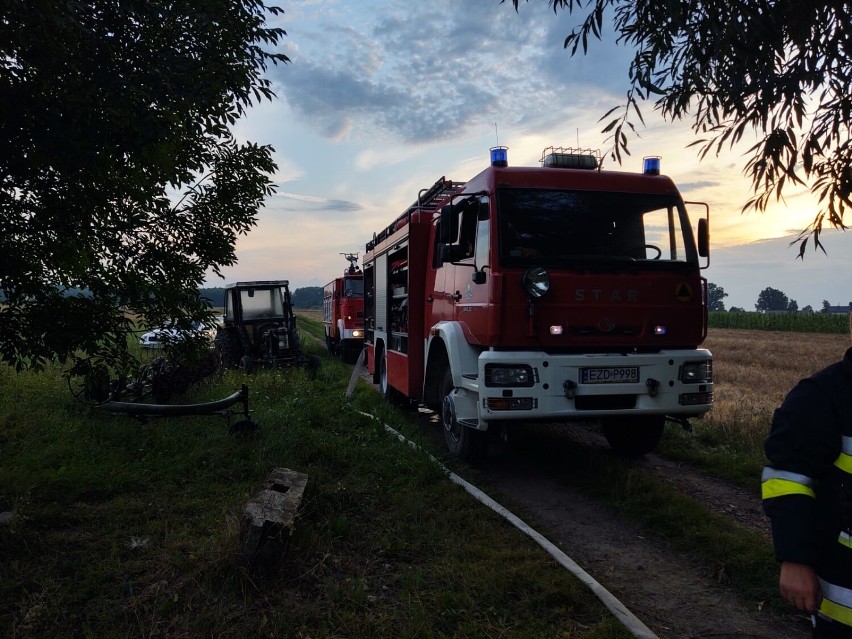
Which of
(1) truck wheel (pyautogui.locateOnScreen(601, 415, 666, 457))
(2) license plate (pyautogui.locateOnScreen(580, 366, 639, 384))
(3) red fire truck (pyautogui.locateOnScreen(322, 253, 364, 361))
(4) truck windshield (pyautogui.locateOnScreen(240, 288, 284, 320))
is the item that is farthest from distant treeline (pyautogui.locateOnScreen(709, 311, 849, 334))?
(2) license plate (pyautogui.locateOnScreen(580, 366, 639, 384))

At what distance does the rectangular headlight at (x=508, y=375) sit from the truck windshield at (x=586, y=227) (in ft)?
3.18

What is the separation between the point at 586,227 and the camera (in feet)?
A: 19.3

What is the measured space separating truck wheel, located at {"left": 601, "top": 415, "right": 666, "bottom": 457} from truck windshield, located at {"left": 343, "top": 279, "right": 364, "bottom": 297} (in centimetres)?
1337

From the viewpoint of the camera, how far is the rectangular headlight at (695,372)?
19.0 ft

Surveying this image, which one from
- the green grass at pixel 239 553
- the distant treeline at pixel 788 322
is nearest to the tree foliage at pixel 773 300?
the distant treeline at pixel 788 322

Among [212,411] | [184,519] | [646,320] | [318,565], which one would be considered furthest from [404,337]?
[318,565]

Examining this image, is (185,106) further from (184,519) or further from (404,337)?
(404,337)

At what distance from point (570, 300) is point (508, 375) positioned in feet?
3.02

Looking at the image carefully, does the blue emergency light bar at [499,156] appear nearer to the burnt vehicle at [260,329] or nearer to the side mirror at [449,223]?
the side mirror at [449,223]

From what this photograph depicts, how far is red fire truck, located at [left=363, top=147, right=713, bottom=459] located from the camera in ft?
18.0

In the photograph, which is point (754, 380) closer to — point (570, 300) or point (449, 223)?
point (570, 300)

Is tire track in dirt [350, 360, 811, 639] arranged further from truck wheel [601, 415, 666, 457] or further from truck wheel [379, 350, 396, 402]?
Answer: truck wheel [379, 350, 396, 402]

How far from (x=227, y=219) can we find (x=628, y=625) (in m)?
4.27

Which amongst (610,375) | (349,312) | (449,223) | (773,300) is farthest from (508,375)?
(773,300)
